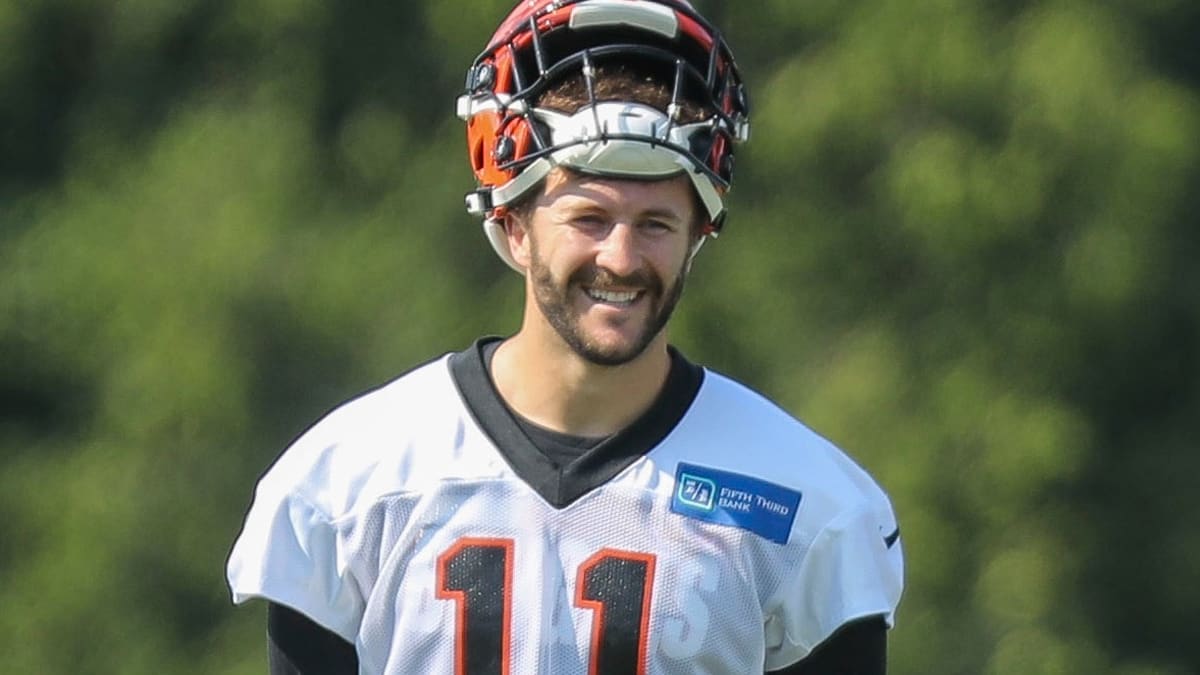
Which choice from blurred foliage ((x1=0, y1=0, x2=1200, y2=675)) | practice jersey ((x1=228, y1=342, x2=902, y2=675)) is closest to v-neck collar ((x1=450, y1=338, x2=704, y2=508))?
practice jersey ((x1=228, y1=342, x2=902, y2=675))

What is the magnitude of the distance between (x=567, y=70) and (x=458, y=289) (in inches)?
147

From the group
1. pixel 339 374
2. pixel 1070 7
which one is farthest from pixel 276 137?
pixel 1070 7

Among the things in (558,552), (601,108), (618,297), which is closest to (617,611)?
(558,552)

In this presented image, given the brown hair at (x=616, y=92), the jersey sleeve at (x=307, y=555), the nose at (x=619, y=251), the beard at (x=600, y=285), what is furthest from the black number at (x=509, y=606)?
the brown hair at (x=616, y=92)

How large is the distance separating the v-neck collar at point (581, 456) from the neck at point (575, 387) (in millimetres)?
18

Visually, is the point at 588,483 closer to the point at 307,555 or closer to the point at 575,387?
the point at 575,387

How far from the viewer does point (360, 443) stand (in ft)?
10.5

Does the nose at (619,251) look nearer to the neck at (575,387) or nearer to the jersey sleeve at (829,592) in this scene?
the neck at (575,387)

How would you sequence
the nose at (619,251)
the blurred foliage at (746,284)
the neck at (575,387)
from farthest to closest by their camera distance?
the blurred foliage at (746,284)
the neck at (575,387)
the nose at (619,251)

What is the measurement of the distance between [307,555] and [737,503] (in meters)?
0.50

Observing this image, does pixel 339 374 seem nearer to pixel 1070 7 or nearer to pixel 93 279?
pixel 93 279

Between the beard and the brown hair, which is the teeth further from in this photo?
the brown hair

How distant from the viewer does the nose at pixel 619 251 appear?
3.08m

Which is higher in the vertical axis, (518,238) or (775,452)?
(518,238)
